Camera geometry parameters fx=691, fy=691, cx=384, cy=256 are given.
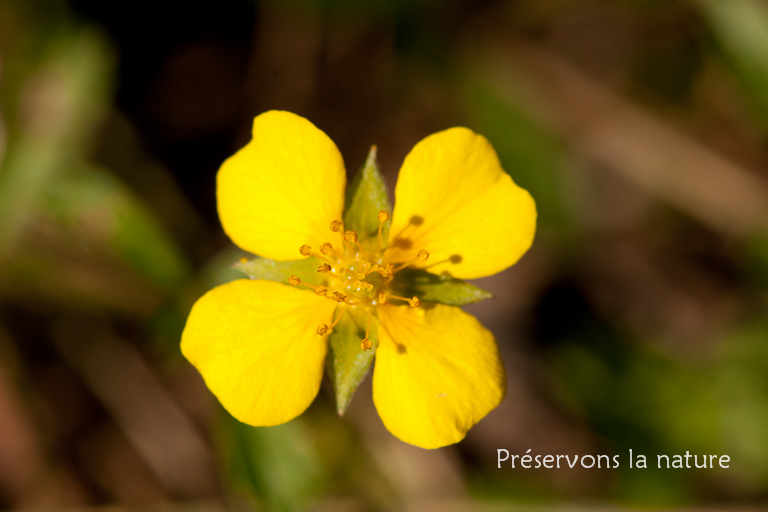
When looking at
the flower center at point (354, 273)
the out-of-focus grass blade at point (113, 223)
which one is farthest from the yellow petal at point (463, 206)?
the out-of-focus grass blade at point (113, 223)

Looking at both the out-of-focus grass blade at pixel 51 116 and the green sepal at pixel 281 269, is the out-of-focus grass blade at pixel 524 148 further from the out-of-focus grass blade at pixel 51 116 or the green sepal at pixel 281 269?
the out-of-focus grass blade at pixel 51 116

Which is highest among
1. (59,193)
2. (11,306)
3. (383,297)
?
(383,297)

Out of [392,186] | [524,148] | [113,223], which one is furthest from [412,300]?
[524,148]

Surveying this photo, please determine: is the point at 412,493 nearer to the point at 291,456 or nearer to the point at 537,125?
the point at 291,456

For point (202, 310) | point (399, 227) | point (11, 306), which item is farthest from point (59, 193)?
point (399, 227)

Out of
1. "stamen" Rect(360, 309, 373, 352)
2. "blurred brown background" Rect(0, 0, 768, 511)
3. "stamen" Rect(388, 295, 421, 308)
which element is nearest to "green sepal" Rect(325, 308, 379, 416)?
"stamen" Rect(360, 309, 373, 352)

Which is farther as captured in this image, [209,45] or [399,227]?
[209,45]
